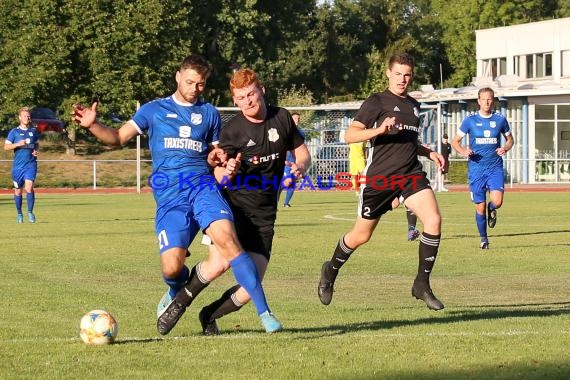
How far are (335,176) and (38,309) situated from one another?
35291mm

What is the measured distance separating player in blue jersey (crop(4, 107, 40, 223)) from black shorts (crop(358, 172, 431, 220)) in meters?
15.0

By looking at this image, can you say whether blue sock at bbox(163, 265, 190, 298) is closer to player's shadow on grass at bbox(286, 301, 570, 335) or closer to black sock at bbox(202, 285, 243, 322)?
black sock at bbox(202, 285, 243, 322)

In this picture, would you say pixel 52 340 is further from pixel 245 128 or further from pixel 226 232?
pixel 245 128

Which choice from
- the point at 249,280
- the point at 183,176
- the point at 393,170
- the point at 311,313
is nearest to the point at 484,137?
the point at 393,170

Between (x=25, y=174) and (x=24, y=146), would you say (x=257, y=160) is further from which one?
(x=25, y=174)

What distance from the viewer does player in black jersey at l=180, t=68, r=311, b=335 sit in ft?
29.8

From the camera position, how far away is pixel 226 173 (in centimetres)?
889

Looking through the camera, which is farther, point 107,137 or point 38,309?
point 38,309

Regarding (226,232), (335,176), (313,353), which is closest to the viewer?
(313,353)

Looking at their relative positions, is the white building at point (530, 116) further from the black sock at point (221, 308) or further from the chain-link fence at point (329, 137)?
the black sock at point (221, 308)

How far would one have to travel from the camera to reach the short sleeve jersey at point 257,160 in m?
9.12

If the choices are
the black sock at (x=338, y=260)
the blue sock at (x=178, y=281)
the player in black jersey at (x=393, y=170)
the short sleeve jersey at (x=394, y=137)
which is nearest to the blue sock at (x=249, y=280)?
the blue sock at (x=178, y=281)

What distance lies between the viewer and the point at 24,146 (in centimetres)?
2519

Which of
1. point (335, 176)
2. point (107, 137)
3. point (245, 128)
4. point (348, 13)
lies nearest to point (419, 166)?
point (245, 128)
